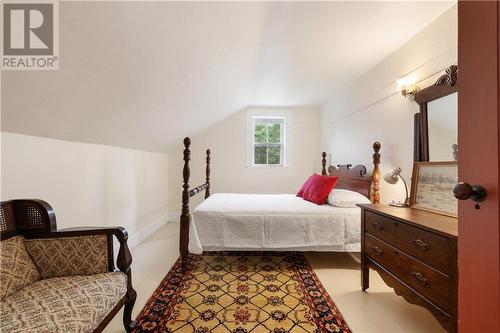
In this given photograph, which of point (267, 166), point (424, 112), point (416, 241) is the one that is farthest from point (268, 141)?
point (416, 241)

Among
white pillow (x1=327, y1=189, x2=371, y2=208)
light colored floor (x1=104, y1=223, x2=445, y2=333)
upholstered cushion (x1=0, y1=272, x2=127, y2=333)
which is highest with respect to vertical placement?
white pillow (x1=327, y1=189, x2=371, y2=208)

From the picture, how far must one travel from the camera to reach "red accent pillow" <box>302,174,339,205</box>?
9.23 feet

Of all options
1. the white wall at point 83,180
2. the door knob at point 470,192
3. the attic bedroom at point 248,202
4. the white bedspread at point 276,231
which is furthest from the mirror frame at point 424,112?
the white wall at point 83,180

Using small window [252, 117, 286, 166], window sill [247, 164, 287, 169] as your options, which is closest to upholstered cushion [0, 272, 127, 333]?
window sill [247, 164, 287, 169]

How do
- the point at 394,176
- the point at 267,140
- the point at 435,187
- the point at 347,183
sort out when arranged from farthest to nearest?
the point at 267,140 → the point at 347,183 → the point at 394,176 → the point at 435,187

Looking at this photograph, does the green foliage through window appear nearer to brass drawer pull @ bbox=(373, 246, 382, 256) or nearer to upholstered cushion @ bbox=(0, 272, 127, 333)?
brass drawer pull @ bbox=(373, 246, 382, 256)

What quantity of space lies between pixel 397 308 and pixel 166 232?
3.16 metres

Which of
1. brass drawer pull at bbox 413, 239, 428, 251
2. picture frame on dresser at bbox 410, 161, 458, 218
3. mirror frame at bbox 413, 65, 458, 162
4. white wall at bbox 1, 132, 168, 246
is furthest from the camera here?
mirror frame at bbox 413, 65, 458, 162

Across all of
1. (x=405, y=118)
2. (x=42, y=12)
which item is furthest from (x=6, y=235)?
(x=405, y=118)

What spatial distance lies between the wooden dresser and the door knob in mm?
757

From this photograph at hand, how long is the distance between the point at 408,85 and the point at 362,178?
1153mm

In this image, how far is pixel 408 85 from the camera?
89.7 inches

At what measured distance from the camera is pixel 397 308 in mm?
1834

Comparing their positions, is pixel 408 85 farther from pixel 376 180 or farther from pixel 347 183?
pixel 347 183
